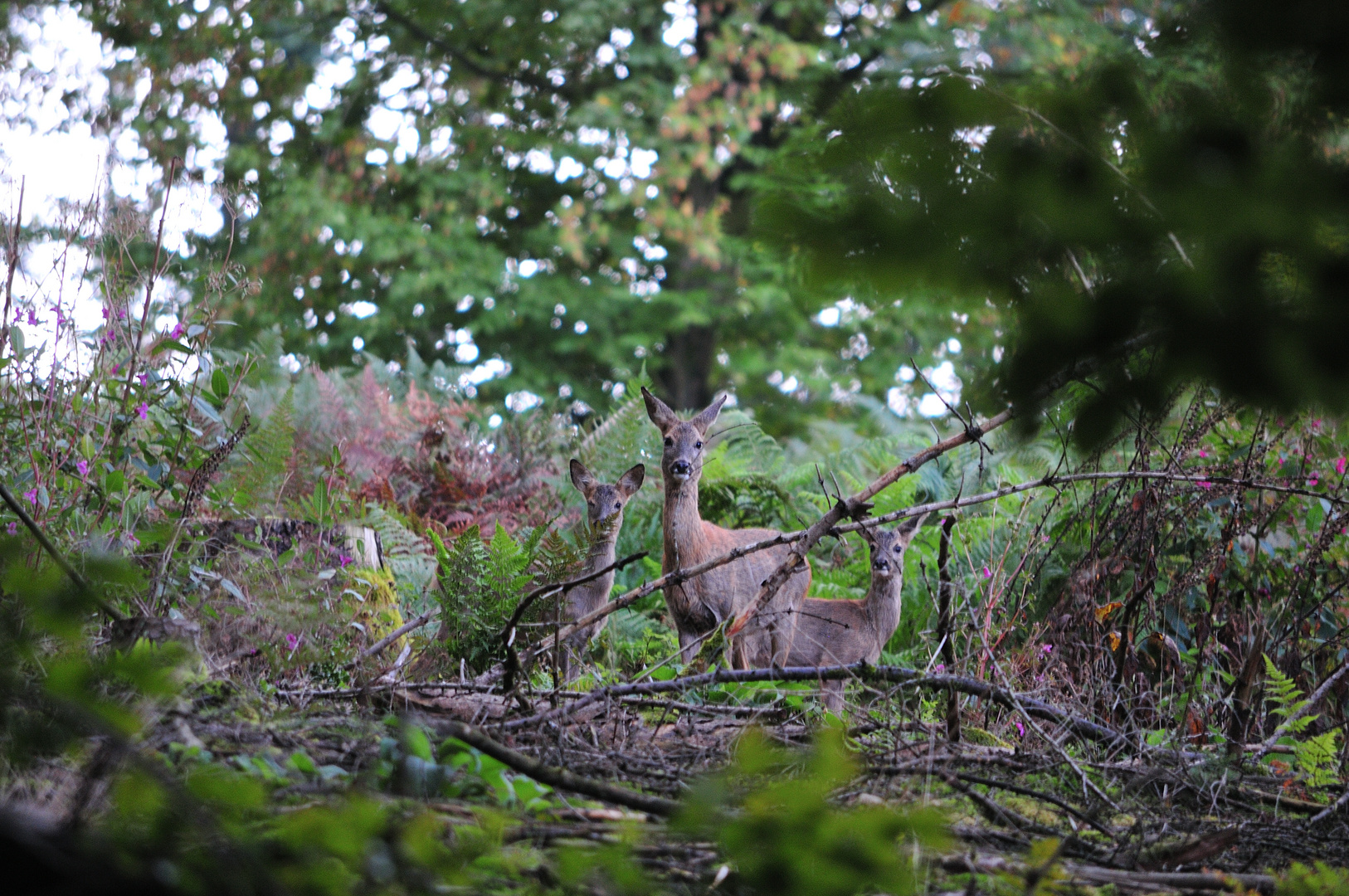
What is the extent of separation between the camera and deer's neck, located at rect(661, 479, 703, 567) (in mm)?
5961

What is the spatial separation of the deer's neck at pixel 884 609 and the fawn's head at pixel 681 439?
4.02 feet

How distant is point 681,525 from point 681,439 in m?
0.51

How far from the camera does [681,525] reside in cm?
602

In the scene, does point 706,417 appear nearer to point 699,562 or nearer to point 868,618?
point 699,562

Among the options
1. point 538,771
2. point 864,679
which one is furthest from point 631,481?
point 538,771

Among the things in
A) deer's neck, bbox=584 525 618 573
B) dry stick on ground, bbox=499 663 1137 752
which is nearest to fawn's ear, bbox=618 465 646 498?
deer's neck, bbox=584 525 618 573

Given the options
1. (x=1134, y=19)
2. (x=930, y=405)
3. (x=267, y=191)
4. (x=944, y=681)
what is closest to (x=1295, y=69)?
(x=1134, y=19)

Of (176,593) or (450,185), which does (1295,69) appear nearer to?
(176,593)

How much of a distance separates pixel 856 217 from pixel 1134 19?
0.49 meters

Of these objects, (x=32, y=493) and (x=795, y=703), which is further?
(x=795, y=703)

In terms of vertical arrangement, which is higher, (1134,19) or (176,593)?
(1134,19)

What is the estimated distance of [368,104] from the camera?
17.5m

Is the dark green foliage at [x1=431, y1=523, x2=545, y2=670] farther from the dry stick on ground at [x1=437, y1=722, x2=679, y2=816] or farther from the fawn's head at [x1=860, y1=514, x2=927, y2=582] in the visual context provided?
the fawn's head at [x1=860, y1=514, x2=927, y2=582]

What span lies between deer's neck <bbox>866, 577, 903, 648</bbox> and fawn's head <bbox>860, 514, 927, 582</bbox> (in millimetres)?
53
